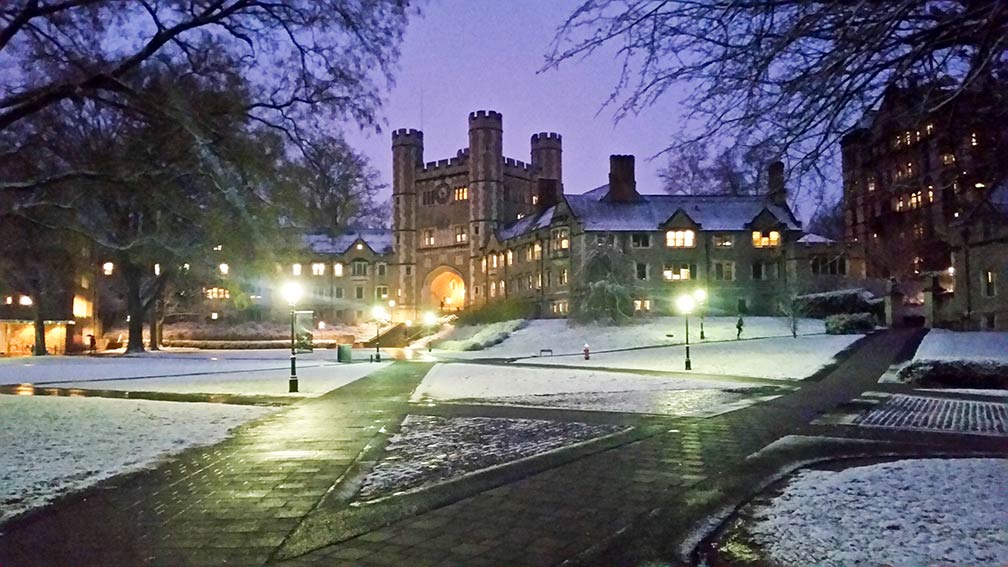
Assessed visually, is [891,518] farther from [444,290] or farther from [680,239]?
[444,290]

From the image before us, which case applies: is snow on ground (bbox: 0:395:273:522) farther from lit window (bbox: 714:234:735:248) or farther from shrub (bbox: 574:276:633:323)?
lit window (bbox: 714:234:735:248)

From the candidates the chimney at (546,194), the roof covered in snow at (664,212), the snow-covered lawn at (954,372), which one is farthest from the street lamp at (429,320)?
the snow-covered lawn at (954,372)

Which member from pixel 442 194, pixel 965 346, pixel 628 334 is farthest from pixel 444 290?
pixel 965 346

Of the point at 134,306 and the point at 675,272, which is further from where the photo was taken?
the point at 675,272

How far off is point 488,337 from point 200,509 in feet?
171

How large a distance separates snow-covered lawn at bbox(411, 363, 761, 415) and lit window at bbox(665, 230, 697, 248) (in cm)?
3789

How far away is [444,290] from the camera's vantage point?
99375mm

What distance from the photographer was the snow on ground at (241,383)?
2359cm

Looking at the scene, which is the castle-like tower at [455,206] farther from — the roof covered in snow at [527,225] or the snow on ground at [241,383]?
the snow on ground at [241,383]

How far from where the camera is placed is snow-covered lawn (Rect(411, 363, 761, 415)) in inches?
762

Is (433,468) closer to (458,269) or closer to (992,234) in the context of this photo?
(992,234)

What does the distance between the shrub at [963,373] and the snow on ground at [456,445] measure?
50.0 ft

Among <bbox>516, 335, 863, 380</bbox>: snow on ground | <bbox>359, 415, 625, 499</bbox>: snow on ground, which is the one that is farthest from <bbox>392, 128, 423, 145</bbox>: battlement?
<bbox>359, 415, 625, 499</bbox>: snow on ground

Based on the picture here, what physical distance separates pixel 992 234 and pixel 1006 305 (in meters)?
3.60
